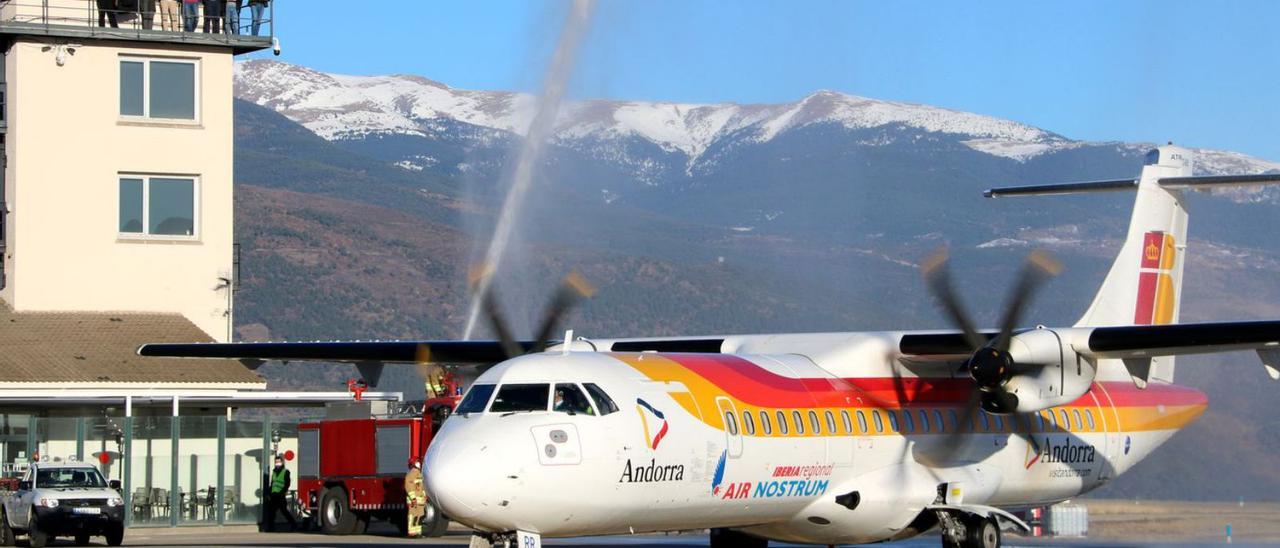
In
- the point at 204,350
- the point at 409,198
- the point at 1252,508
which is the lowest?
the point at 1252,508

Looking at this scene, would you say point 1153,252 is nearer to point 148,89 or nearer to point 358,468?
point 358,468

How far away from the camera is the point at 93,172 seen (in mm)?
37594

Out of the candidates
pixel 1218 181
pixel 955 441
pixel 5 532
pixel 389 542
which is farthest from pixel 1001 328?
pixel 5 532

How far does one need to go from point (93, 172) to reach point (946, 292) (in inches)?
890

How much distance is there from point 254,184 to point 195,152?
133m

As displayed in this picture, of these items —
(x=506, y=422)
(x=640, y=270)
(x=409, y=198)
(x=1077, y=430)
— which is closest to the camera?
(x=506, y=422)

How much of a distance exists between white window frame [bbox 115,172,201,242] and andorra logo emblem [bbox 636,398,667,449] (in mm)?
22910

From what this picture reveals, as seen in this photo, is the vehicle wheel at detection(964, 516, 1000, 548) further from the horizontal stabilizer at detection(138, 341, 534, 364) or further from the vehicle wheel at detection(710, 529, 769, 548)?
the horizontal stabilizer at detection(138, 341, 534, 364)

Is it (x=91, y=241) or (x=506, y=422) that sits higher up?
(x=91, y=241)

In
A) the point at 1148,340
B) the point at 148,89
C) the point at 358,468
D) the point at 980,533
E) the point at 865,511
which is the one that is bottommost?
the point at 980,533

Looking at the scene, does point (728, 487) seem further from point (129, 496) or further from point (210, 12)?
point (210, 12)

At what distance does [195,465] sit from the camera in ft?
109

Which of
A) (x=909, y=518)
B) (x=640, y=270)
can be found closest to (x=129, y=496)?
(x=909, y=518)

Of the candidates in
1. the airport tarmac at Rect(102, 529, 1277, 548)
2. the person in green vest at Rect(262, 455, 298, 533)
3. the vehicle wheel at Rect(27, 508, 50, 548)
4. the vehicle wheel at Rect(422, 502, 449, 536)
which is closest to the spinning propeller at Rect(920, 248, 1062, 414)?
the airport tarmac at Rect(102, 529, 1277, 548)
